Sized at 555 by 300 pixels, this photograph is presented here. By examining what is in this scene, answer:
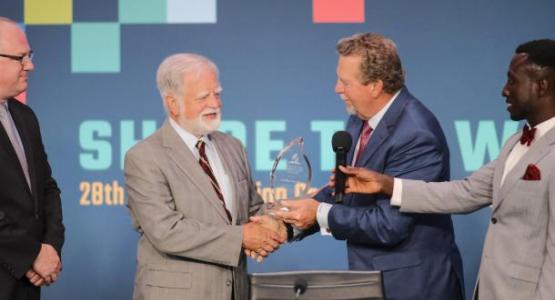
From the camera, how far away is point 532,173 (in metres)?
2.79

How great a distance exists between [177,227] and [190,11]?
2284 millimetres

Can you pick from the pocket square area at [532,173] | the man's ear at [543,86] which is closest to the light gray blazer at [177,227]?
the pocket square area at [532,173]

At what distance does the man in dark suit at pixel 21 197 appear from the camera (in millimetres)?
3291

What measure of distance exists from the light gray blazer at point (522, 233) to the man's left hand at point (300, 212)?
29.6 inches

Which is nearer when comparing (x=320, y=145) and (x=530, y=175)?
(x=530, y=175)

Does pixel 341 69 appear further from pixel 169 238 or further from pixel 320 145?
pixel 320 145

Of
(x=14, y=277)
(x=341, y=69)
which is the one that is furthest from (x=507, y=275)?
(x=14, y=277)

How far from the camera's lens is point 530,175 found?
9.18ft

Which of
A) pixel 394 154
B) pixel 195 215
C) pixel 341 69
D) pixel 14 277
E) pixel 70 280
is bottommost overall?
pixel 70 280

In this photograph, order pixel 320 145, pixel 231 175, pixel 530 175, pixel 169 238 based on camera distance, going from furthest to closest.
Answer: pixel 320 145
pixel 231 175
pixel 169 238
pixel 530 175

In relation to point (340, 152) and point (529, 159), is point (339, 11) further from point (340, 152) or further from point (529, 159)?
point (529, 159)

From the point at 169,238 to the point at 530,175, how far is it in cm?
129

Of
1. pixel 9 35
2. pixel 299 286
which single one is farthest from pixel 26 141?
pixel 299 286

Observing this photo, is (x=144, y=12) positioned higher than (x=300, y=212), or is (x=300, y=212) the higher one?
(x=144, y=12)
